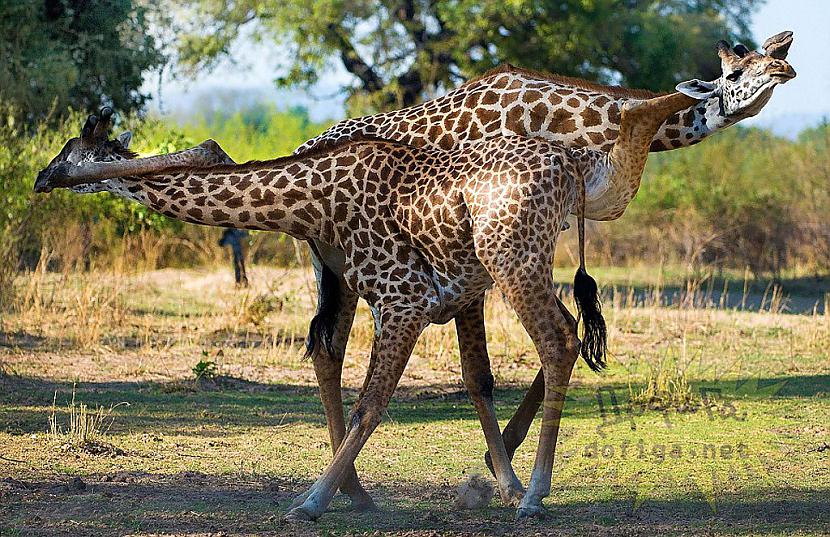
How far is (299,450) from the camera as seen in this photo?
24.8 ft

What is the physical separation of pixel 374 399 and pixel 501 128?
180cm

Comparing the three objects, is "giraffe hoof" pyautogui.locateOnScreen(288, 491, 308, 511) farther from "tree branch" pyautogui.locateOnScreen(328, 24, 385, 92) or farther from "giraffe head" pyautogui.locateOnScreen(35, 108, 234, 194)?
"tree branch" pyautogui.locateOnScreen(328, 24, 385, 92)

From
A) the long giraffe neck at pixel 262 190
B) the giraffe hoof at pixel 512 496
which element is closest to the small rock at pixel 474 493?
the giraffe hoof at pixel 512 496

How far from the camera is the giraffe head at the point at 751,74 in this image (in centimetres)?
577

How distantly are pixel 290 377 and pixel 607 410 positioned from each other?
3.09 meters

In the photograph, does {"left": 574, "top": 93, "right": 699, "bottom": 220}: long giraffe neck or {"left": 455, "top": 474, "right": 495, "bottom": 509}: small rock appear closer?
{"left": 455, "top": 474, "right": 495, "bottom": 509}: small rock

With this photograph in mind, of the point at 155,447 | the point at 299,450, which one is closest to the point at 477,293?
the point at 299,450

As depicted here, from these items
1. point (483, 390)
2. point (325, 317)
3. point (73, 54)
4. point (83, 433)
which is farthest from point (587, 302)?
point (73, 54)

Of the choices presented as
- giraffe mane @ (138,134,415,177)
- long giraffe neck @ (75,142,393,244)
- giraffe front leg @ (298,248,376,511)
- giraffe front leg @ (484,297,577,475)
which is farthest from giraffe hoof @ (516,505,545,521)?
giraffe mane @ (138,134,415,177)

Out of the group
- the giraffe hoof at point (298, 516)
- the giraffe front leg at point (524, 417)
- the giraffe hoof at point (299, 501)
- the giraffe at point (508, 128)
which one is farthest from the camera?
the giraffe front leg at point (524, 417)

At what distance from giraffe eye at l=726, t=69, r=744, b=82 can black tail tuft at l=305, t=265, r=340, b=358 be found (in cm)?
234

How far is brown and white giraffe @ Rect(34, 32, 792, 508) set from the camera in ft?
20.2

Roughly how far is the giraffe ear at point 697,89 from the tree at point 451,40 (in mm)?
13761

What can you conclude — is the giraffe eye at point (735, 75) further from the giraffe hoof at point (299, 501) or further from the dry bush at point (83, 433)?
the dry bush at point (83, 433)
